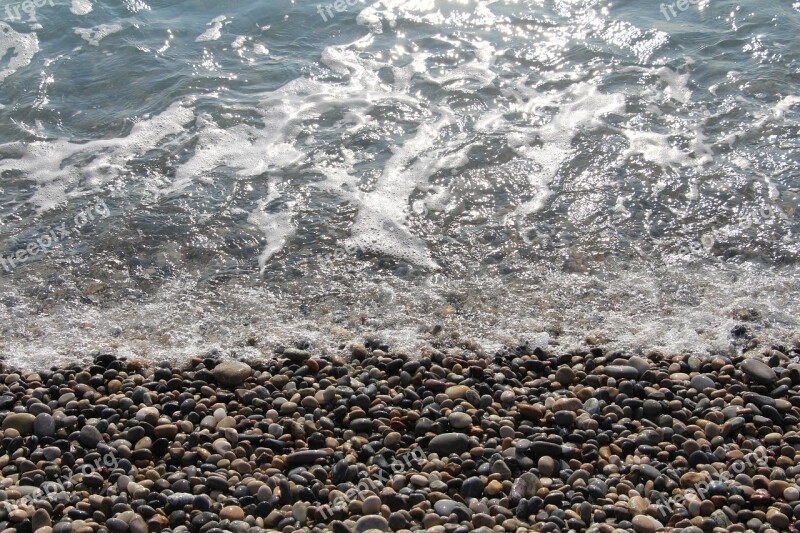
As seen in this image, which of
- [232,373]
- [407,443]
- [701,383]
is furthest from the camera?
[232,373]

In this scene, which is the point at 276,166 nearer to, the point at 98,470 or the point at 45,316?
the point at 45,316

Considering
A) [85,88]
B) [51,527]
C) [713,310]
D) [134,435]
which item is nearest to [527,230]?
[713,310]

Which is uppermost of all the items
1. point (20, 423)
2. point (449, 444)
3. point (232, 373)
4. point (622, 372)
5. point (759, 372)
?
point (759, 372)

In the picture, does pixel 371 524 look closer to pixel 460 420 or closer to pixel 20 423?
pixel 460 420

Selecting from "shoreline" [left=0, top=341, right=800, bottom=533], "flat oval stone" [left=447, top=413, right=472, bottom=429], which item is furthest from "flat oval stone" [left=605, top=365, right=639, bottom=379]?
"flat oval stone" [left=447, top=413, right=472, bottom=429]

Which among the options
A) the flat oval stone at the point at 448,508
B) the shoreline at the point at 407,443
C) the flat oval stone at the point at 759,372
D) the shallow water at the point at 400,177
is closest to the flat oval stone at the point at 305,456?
the shoreline at the point at 407,443

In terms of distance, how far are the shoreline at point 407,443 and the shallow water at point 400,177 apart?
434 mm

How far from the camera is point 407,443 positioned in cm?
528

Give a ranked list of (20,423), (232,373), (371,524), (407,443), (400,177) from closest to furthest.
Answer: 1. (371,524)
2. (407,443)
3. (20,423)
4. (232,373)
5. (400,177)

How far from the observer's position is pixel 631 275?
7.16 meters

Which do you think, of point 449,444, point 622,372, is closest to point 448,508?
point 449,444

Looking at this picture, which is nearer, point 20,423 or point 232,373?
point 20,423

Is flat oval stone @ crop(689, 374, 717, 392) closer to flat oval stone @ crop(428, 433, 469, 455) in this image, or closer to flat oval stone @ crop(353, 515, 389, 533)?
flat oval stone @ crop(428, 433, 469, 455)

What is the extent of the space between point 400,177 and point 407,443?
4089 millimetres
